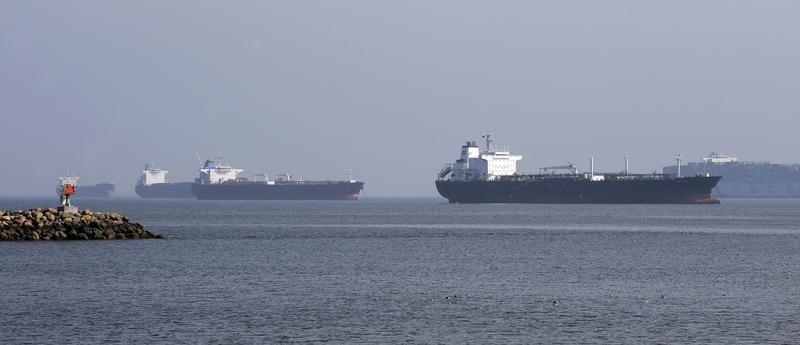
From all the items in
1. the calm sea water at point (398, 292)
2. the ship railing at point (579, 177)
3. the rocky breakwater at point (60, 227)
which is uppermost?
the ship railing at point (579, 177)

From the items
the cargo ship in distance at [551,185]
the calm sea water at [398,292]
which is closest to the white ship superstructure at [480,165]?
the cargo ship in distance at [551,185]

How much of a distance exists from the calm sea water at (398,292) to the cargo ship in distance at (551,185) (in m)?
77.8

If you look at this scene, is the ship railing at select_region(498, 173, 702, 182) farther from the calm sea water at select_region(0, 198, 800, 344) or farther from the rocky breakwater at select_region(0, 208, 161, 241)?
the rocky breakwater at select_region(0, 208, 161, 241)

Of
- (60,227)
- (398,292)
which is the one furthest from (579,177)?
(398,292)

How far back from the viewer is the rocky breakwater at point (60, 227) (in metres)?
58.0

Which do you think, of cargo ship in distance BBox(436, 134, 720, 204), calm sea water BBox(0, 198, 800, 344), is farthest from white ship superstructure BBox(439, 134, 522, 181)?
calm sea water BBox(0, 198, 800, 344)

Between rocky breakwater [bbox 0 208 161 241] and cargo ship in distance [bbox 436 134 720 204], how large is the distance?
3389 inches

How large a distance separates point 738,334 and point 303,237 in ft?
142

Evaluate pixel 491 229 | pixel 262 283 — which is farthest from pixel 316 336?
pixel 491 229

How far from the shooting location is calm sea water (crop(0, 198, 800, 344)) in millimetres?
26719

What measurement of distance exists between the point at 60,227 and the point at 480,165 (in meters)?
101

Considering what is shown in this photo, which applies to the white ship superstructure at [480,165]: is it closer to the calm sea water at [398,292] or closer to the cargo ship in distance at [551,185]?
the cargo ship in distance at [551,185]

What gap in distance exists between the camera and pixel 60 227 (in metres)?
58.8

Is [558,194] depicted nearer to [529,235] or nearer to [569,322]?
[529,235]
